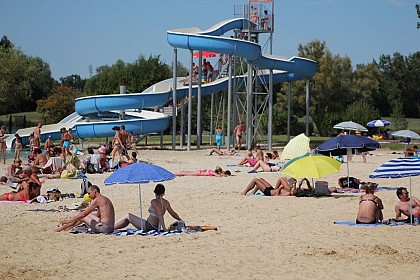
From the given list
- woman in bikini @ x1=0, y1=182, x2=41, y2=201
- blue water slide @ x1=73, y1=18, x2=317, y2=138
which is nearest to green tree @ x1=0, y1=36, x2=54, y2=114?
blue water slide @ x1=73, y1=18, x2=317, y2=138

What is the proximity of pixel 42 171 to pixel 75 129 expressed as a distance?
1168cm

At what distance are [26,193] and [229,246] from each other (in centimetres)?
622

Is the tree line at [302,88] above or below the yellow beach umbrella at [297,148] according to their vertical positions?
above

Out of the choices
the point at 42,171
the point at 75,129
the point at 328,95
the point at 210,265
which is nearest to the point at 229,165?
the point at 42,171

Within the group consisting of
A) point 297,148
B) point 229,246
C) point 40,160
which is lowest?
point 229,246

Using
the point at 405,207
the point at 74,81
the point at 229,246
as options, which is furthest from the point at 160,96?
the point at 74,81

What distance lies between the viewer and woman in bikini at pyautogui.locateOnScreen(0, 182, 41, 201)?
50.3ft

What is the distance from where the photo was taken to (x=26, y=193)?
15.3 metres

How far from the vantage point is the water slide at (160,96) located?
101 ft

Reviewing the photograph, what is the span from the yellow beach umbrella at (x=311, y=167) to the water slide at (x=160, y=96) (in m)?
15.9

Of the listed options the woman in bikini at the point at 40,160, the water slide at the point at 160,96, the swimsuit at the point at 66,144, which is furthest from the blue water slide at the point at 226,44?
the woman in bikini at the point at 40,160

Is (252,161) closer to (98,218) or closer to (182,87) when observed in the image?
(182,87)

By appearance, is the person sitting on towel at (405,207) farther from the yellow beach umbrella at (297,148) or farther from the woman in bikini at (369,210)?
the yellow beach umbrella at (297,148)

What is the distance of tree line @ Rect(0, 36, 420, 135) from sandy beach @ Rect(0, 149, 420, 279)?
36436mm
